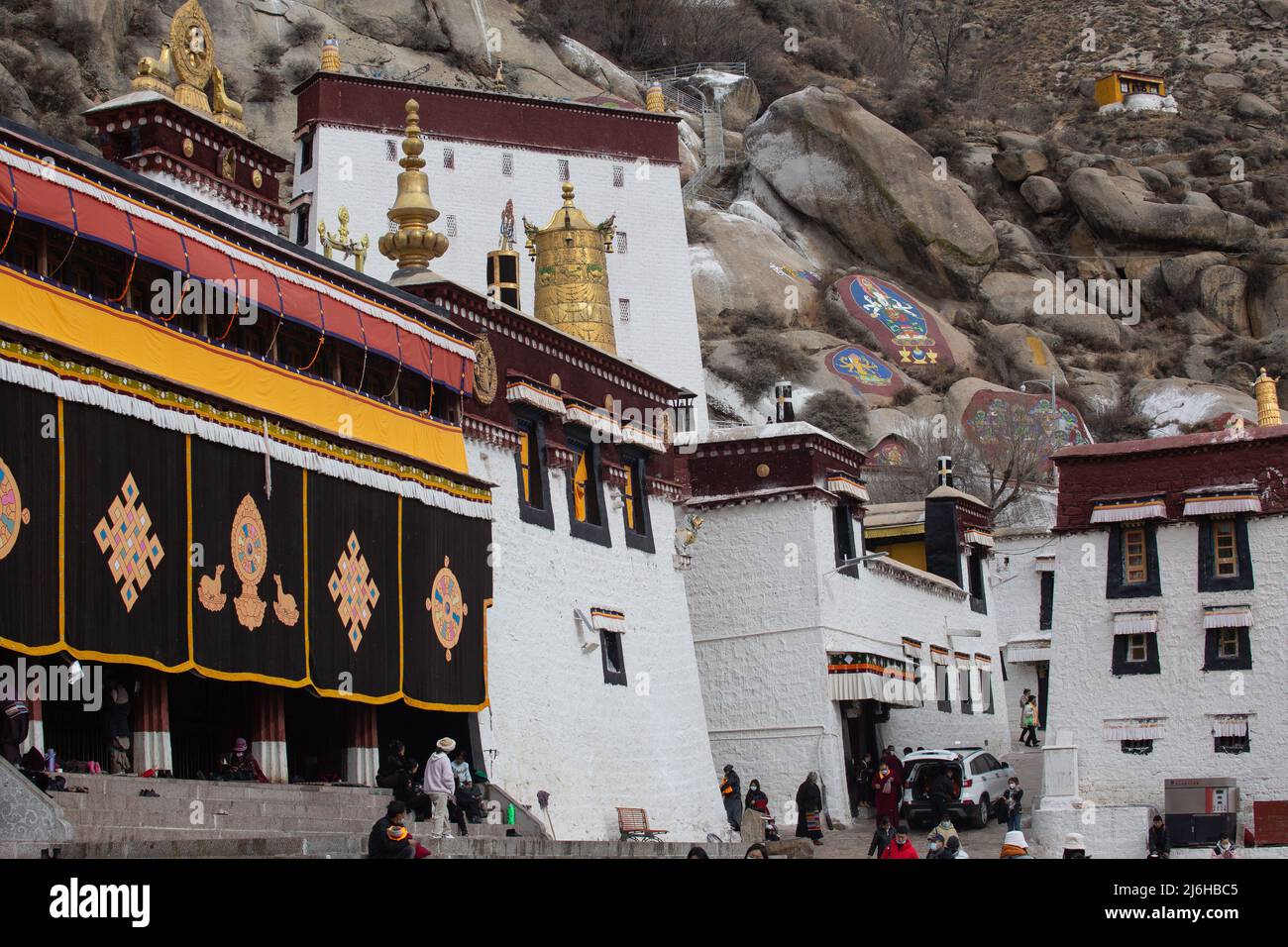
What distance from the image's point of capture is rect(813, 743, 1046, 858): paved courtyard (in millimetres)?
28156

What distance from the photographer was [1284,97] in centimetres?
9912

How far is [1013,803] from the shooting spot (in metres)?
26.7

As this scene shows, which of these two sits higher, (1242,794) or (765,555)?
(765,555)

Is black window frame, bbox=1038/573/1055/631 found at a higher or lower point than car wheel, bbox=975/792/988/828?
higher

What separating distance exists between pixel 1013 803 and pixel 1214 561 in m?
8.46

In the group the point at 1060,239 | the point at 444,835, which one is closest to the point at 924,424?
the point at 1060,239

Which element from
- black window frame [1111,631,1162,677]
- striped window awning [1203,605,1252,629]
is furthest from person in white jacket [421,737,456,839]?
striped window awning [1203,605,1252,629]

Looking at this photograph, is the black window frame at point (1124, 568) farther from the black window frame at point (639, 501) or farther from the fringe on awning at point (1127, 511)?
the black window frame at point (639, 501)

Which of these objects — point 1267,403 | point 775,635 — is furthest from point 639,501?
point 1267,403

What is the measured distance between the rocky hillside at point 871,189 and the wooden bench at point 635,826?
2981cm

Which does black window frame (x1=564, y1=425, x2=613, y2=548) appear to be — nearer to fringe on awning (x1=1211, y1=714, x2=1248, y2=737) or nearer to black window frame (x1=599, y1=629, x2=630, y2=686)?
black window frame (x1=599, y1=629, x2=630, y2=686)

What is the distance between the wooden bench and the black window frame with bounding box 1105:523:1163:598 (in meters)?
10.0

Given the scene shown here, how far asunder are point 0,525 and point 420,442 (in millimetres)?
8060
